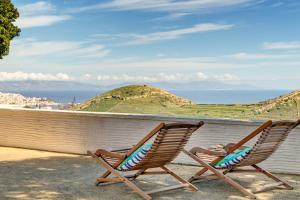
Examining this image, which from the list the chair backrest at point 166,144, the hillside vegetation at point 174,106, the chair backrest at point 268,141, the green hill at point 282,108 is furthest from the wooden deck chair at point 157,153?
the green hill at point 282,108

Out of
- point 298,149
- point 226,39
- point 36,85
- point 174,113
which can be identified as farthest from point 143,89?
point 36,85

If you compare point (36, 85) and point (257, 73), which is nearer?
point (257, 73)

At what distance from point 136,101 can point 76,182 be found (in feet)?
13.7

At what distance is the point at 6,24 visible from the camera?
1089 cm

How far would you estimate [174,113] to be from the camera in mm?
9898

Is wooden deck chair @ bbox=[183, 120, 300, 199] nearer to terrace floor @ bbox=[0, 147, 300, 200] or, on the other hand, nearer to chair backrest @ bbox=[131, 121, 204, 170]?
terrace floor @ bbox=[0, 147, 300, 200]

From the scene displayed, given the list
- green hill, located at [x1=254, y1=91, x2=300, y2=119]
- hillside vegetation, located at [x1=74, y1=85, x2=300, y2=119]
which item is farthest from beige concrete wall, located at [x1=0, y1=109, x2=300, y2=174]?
green hill, located at [x1=254, y1=91, x2=300, y2=119]

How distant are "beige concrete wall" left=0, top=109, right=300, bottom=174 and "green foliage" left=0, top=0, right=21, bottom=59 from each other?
1472 millimetres

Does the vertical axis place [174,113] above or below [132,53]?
below

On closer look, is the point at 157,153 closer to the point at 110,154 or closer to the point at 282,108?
the point at 110,154

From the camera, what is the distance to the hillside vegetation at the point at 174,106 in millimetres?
9453

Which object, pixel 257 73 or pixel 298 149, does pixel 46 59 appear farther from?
pixel 298 149

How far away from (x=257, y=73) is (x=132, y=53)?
521 centimetres

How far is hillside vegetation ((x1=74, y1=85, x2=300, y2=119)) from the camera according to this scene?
372 inches
